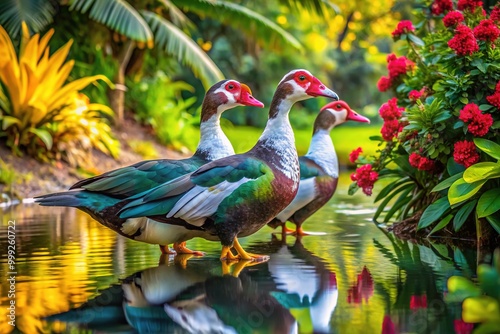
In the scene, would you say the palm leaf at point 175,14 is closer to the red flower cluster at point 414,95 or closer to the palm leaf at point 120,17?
the palm leaf at point 120,17

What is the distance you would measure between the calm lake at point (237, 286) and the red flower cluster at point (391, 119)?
922 millimetres

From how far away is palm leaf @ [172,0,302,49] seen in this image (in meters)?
17.3

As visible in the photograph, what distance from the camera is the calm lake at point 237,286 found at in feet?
14.3

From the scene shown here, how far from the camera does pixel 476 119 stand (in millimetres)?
6586

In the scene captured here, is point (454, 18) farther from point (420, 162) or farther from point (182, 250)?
point (182, 250)

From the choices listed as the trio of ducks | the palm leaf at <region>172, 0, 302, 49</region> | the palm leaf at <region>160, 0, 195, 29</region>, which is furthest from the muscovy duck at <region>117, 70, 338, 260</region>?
the palm leaf at <region>172, 0, 302, 49</region>

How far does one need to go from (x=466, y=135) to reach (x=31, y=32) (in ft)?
30.4

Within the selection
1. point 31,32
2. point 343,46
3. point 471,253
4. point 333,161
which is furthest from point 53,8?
point 343,46

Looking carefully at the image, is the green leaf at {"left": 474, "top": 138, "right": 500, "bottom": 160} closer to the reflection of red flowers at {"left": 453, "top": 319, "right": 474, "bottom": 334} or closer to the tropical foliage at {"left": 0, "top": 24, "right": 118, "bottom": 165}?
the reflection of red flowers at {"left": 453, "top": 319, "right": 474, "bottom": 334}

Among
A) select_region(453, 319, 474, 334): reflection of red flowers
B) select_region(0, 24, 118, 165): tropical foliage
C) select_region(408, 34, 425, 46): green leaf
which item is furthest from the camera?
select_region(0, 24, 118, 165): tropical foliage

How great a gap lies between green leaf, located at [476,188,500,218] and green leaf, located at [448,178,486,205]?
0.36ft

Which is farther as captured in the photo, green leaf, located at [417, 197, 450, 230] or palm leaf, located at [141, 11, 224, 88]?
palm leaf, located at [141, 11, 224, 88]

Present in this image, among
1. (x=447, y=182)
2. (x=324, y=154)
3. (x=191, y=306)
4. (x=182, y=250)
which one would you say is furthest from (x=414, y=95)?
(x=191, y=306)

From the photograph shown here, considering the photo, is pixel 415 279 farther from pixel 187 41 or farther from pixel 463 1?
pixel 187 41
